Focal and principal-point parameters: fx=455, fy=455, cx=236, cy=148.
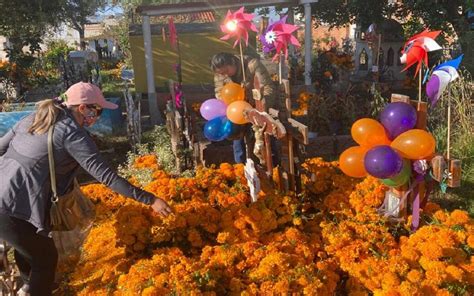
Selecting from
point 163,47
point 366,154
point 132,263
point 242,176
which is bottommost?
point 132,263

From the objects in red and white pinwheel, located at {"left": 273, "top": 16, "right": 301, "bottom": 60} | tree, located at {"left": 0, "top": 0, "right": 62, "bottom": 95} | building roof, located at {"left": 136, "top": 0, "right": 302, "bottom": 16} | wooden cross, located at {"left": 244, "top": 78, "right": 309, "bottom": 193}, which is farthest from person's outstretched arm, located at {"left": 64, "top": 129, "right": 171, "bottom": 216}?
tree, located at {"left": 0, "top": 0, "right": 62, "bottom": 95}

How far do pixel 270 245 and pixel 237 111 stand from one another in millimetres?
1417

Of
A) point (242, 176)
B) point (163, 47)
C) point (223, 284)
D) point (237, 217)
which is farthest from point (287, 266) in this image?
point (163, 47)

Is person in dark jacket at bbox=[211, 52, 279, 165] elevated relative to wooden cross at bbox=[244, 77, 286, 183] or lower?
elevated

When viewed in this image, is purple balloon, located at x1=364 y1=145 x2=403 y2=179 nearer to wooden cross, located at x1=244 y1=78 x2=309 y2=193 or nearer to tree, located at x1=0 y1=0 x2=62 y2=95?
wooden cross, located at x1=244 y1=78 x2=309 y2=193

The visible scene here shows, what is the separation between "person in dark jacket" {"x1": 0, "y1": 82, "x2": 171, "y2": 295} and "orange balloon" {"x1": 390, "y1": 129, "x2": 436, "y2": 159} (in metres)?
1.63

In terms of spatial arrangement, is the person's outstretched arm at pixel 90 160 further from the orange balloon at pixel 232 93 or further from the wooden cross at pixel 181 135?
the wooden cross at pixel 181 135

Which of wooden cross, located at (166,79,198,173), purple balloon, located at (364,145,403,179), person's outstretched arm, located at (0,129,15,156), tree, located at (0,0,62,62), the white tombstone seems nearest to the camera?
person's outstretched arm, located at (0,129,15,156)

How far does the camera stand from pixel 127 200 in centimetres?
390

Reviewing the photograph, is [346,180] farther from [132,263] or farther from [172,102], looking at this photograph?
[172,102]

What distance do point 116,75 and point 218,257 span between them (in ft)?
57.2

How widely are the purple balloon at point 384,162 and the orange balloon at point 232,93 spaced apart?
58.5 inches

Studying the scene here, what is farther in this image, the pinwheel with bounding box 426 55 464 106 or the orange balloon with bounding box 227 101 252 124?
the orange balloon with bounding box 227 101 252 124

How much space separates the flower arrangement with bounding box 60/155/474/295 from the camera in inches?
102
